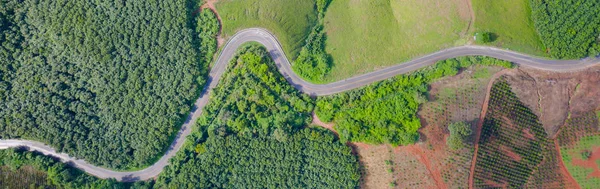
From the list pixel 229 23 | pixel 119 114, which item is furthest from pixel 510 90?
pixel 119 114

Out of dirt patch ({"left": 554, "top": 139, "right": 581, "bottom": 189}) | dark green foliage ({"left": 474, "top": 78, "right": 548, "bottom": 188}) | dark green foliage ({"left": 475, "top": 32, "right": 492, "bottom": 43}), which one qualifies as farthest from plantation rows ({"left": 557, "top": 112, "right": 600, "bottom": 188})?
dark green foliage ({"left": 475, "top": 32, "right": 492, "bottom": 43})

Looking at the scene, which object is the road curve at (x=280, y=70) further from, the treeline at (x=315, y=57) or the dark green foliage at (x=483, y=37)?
the dark green foliage at (x=483, y=37)

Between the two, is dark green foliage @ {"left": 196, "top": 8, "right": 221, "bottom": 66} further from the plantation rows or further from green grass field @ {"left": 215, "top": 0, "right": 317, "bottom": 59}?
the plantation rows

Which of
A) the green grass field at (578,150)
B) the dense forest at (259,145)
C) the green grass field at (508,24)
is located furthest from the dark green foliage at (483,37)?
the dense forest at (259,145)

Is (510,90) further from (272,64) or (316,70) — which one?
(272,64)

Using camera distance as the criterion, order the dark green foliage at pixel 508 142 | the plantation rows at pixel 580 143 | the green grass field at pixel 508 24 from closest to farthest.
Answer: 1. the dark green foliage at pixel 508 142
2. the green grass field at pixel 508 24
3. the plantation rows at pixel 580 143

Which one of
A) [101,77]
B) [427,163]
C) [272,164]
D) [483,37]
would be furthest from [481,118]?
[101,77]

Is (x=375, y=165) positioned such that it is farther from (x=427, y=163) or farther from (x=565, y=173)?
(x=565, y=173)
